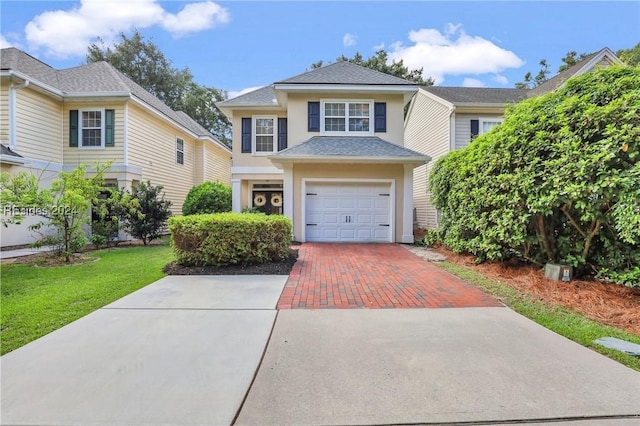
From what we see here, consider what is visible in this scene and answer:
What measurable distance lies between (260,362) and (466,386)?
187 centimetres

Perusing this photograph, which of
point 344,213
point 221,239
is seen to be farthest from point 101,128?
point 344,213

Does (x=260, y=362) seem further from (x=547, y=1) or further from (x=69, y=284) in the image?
(x=547, y=1)

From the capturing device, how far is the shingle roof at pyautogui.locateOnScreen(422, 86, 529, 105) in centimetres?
1420

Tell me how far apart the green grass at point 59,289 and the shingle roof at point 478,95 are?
543 inches

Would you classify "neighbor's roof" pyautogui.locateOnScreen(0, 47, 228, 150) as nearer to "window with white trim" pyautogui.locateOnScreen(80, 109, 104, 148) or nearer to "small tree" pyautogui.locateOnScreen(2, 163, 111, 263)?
"window with white trim" pyautogui.locateOnScreen(80, 109, 104, 148)

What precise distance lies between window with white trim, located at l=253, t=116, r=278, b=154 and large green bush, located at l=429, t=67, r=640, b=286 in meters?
9.03

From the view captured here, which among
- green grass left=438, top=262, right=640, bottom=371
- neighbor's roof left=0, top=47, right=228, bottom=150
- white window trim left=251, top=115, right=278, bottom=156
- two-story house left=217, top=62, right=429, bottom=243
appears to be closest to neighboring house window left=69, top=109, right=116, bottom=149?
neighbor's roof left=0, top=47, right=228, bottom=150

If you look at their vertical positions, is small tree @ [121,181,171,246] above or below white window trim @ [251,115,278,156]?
below

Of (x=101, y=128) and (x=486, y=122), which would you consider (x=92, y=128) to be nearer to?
(x=101, y=128)

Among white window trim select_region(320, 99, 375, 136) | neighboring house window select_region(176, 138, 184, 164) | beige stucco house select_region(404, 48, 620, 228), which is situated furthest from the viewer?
neighboring house window select_region(176, 138, 184, 164)

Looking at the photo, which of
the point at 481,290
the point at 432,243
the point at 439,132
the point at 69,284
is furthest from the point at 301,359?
the point at 439,132

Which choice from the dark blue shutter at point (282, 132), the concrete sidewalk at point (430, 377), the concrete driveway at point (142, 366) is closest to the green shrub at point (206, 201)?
the dark blue shutter at point (282, 132)

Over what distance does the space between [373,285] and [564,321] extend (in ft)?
9.40

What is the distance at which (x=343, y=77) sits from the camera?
42.8ft
